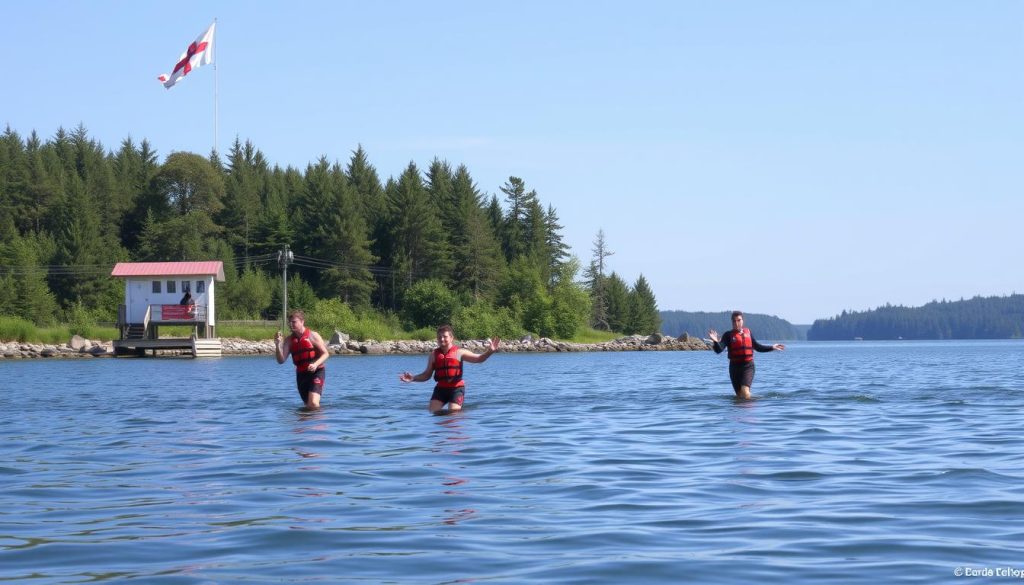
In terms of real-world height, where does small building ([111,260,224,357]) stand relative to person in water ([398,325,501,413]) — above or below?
above

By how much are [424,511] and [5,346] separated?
6539 cm

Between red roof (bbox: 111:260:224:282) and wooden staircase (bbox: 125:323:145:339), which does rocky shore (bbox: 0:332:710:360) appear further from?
red roof (bbox: 111:260:224:282)

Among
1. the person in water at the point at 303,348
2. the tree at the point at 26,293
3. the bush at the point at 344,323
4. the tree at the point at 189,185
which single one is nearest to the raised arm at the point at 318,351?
the person in water at the point at 303,348

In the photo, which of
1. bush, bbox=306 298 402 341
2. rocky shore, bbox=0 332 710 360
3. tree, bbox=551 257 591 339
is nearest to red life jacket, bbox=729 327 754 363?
rocky shore, bbox=0 332 710 360

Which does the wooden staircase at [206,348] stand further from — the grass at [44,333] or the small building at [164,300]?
the grass at [44,333]

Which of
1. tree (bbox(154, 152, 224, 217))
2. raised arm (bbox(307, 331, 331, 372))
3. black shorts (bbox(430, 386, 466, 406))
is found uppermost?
tree (bbox(154, 152, 224, 217))

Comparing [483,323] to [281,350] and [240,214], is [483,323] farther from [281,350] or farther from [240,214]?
[281,350]

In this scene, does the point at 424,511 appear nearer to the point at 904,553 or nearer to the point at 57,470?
the point at 904,553

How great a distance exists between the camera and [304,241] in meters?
111

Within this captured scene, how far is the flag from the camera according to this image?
79.6 m

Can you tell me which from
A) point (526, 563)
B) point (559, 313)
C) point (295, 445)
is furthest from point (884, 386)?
point (559, 313)

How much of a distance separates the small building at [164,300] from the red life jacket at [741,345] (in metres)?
49.5

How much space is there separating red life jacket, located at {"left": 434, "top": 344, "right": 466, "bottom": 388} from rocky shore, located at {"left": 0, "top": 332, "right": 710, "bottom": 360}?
44152 mm

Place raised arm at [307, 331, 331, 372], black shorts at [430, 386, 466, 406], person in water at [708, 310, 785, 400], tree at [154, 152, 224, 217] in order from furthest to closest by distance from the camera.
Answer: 1. tree at [154, 152, 224, 217]
2. person in water at [708, 310, 785, 400]
3. raised arm at [307, 331, 331, 372]
4. black shorts at [430, 386, 466, 406]
